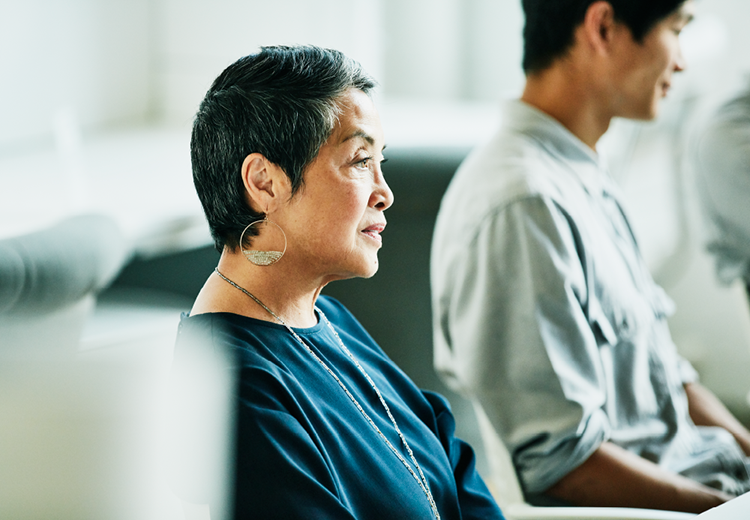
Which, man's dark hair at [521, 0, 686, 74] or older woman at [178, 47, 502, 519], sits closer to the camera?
older woman at [178, 47, 502, 519]

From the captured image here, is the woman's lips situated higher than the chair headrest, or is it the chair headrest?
the woman's lips

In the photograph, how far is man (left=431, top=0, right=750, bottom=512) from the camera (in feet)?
3.63

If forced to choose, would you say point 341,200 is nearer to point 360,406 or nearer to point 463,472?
point 360,406

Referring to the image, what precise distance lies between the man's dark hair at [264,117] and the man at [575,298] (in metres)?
0.46

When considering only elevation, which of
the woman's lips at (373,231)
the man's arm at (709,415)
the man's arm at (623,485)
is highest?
the woman's lips at (373,231)

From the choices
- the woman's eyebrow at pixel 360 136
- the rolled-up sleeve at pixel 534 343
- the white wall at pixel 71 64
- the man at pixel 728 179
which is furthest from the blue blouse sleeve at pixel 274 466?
the white wall at pixel 71 64

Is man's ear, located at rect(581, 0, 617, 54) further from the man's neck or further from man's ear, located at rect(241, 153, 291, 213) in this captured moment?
man's ear, located at rect(241, 153, 291, 213)

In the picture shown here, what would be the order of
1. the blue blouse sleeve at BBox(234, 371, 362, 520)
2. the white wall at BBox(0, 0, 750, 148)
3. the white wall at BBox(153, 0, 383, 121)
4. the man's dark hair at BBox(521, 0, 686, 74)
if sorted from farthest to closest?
the white wall at BBox(153, 0, 383, 121), the white wall at BBox(0, 0, 750, 148), the man's dark hair at BBox(521, 0, 686, 74), the blue blouse sleeve at BBox(234, 371, 362, 520)

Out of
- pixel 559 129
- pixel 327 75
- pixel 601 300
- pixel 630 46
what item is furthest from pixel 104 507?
pixel 630 46

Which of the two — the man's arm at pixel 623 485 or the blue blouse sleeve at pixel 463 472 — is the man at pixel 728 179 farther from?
the blue blouse sleeve at pixel 463 472

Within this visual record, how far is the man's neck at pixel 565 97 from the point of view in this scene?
1.33m

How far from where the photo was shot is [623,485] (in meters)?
1.11

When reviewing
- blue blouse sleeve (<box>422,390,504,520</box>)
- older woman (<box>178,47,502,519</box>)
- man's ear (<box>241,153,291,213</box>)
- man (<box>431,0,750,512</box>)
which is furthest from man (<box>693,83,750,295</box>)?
man's ear (<box>241,153,291,213</box>)

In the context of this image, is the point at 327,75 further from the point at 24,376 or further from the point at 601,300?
the point at 601,300
